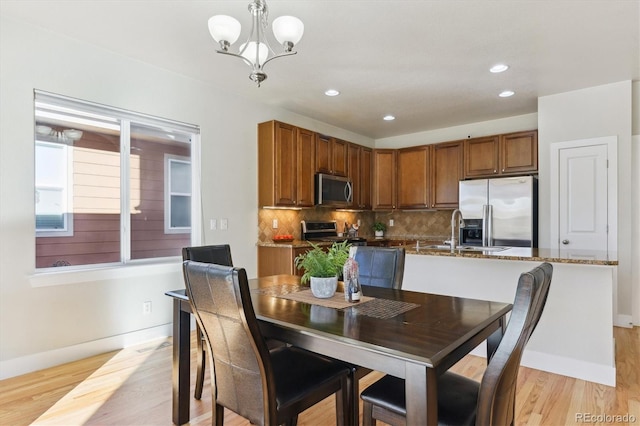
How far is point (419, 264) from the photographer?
3.30 metres

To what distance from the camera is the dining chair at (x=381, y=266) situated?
2234mm

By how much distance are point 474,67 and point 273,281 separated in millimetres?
2697

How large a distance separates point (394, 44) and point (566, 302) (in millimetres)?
2375

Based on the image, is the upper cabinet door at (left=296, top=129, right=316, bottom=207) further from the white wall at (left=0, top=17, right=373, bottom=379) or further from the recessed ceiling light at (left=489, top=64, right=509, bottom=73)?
the recessed ceiling light at (left=489, top=64, right=509, bottom=73)

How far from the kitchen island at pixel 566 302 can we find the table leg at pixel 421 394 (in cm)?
191

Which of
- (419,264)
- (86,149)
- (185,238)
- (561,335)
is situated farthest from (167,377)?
(561,335)

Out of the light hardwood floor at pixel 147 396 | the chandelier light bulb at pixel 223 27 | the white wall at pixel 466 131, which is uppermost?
the white wall at pixel 466 131

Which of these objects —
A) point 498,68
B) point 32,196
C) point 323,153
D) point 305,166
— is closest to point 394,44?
point 498,68

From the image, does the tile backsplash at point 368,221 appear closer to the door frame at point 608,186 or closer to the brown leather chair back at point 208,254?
the door frame at point 608,186

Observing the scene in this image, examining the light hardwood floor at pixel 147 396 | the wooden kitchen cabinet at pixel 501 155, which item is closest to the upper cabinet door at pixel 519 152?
the wooden kitchen cabinet at pixel 501 155

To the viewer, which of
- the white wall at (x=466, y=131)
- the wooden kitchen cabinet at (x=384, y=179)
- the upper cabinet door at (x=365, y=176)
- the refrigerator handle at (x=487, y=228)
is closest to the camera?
the refrigerator handle at (x=487, y=228)

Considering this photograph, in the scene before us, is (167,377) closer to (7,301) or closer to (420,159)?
(7,301)

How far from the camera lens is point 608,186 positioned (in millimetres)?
3783

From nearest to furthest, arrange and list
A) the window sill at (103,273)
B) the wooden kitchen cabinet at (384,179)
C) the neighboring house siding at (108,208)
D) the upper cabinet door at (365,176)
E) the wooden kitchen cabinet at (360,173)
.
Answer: the window sill at (103,273), the neighboring house siding at (108,208), the wooden kitchen cabinet at (360,173), the upper cabinet door at (365,176), the wooden kitchen cabinet at (384,179)
